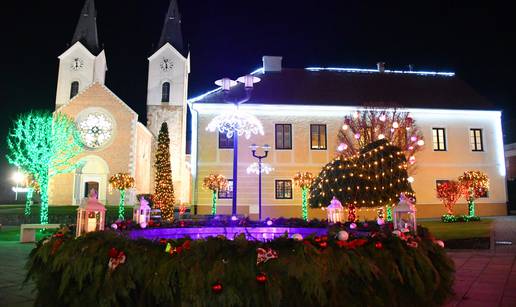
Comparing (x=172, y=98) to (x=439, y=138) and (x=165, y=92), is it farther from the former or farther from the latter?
(x=439, y=138)

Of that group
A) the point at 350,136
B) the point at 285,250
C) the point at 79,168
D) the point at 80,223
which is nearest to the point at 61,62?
the point at 79,168

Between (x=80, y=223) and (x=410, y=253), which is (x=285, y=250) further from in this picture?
(x=80, y=223)

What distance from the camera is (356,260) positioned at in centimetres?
536

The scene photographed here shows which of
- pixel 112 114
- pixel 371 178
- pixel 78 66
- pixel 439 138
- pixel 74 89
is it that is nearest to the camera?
pixel 371 178

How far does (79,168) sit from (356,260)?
37.5 metres

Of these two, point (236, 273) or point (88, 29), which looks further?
point (88, 29)

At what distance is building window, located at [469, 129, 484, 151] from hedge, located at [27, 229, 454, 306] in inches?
1057

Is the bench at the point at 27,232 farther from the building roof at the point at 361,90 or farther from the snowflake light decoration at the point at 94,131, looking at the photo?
the snowflake light decoration at the point at 94,131

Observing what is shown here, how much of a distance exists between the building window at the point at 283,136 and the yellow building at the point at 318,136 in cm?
7

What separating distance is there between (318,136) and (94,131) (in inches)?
928

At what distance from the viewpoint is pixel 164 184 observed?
80.4 feet

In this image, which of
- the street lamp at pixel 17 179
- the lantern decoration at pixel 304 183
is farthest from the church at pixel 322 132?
the street lamp at pixel 17 179

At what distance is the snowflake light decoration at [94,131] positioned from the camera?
126 ft

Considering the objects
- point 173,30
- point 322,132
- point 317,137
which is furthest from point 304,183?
point 173,30
